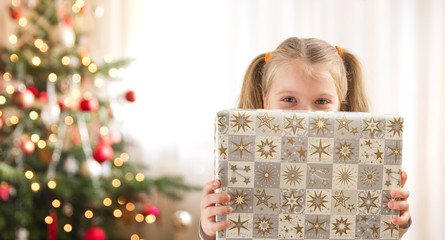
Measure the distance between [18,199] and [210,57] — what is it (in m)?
1.21

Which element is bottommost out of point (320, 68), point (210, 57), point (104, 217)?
point (104, 217)

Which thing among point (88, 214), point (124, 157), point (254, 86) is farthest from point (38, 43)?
point (254, 86)

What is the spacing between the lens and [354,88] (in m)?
1.22

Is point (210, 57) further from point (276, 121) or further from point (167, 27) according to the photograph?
point (276, 121)

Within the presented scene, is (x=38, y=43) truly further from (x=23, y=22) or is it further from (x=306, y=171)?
(x=306, y=171)

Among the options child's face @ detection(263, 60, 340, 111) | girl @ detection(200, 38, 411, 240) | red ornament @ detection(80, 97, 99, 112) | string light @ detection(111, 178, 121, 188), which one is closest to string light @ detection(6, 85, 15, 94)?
red ornament @ detection(80, 97, 99, 112)

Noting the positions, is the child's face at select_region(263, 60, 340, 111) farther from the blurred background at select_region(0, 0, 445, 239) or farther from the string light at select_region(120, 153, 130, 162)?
the string light at select_region(120, 153, 130, 162)

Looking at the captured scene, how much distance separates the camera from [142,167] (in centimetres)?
257

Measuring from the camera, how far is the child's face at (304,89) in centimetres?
107

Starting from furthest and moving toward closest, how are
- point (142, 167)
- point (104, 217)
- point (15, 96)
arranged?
point (142, 167), point (104, 217), point (15, 96)

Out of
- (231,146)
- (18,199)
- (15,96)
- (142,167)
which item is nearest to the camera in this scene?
(231,146)

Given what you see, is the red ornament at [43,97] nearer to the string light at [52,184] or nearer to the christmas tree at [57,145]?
the christmas tree at [57,145]

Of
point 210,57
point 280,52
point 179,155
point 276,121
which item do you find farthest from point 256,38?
point 276,121

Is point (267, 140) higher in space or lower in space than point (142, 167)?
higher
